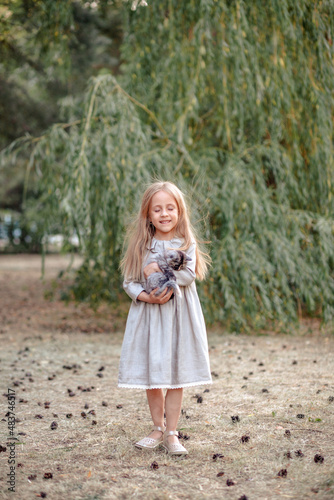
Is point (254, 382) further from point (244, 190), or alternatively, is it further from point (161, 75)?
point (161, 75)

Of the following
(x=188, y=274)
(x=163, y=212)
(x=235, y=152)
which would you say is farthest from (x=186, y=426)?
(x=235, y=152)

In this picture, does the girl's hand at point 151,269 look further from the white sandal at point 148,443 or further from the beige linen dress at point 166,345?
the white sandal at point 148,443

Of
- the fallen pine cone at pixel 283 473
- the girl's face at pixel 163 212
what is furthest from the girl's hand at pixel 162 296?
the fallen pine cone at pixel 283 473

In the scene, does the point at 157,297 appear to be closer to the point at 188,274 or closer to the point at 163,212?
the point at 188,274

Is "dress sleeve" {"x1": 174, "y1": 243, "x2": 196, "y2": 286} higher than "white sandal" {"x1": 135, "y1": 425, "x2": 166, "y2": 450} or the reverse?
higher

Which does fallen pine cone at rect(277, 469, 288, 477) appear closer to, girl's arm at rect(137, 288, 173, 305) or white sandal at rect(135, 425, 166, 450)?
white sandal at rect(135, 425, 166, 450)

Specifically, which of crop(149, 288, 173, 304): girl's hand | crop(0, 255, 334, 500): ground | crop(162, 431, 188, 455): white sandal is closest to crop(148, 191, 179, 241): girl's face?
crop(149, 288, 173, 304): girl's hand

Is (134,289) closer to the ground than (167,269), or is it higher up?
closer to the ground

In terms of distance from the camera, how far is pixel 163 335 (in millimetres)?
2941

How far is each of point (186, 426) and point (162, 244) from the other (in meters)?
1.18

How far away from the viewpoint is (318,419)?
3.43 meters

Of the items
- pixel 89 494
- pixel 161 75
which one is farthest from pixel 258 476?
pixel 161 75

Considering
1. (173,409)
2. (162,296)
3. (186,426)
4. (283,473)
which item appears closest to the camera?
(283,473)

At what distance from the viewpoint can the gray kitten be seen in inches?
114
